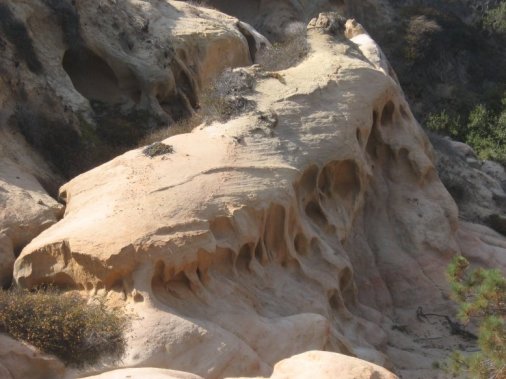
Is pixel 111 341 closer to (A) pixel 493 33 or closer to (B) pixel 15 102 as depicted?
(B) pixel 15 102

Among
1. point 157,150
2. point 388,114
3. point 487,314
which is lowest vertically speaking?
point 388,114

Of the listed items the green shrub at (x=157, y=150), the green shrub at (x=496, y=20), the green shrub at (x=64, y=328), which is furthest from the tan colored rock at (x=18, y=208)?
the green shrub at (x=496, y=20)

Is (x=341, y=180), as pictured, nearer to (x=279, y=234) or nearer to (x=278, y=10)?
(x=279, y=234)

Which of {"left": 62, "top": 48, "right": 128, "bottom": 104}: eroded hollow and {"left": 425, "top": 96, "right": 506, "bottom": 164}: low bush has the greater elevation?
{"left": 62, "top": 48, "right": 128, "bottom": 104}: eroded hollow

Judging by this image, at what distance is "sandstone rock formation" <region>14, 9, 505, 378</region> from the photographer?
11.7 metres

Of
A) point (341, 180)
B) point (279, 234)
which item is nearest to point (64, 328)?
point (279, 234)

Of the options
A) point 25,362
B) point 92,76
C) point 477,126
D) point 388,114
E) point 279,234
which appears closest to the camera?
point 25,362

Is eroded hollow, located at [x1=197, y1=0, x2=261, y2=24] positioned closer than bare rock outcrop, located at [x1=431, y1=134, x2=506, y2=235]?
No

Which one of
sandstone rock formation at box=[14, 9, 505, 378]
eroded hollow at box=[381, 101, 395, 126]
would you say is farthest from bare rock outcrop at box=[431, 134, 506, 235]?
eroded hollow at box=[381, 101, 395, 126]

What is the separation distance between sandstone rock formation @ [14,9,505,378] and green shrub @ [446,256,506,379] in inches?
94.1

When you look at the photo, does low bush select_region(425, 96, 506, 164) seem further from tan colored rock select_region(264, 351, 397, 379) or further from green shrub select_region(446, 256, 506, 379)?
tan colored rock select_region(264, 351, 397, 379)

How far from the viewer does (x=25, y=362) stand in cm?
1046

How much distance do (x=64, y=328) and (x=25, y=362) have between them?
0.62m

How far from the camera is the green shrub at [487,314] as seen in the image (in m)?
10.0
